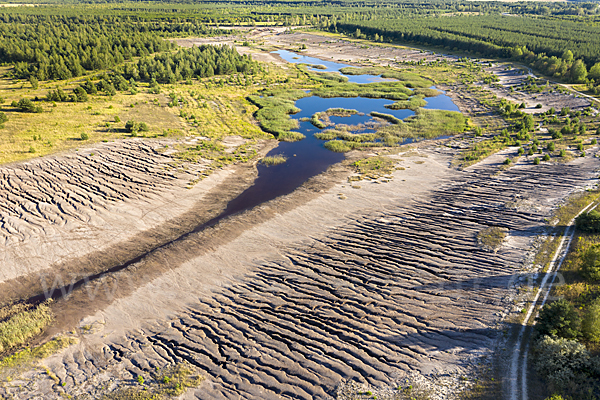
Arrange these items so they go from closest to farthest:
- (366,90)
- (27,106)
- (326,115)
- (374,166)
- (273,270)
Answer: (273,270) < (374,166) < (27,106) < (326,115) < (366,90)

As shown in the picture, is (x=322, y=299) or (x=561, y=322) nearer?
(x=561, y=322)

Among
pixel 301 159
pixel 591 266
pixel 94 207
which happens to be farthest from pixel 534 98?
pixel 94 207

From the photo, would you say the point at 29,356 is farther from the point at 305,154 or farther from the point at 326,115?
the point at 326,115

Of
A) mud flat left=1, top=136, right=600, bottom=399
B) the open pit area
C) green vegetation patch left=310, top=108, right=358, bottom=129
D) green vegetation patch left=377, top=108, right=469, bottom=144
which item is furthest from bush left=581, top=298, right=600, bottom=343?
green vegetation patch left=310, top=108, right=358, bottom=129

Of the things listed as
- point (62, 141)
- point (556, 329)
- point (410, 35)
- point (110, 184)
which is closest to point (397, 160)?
point (556, 329)

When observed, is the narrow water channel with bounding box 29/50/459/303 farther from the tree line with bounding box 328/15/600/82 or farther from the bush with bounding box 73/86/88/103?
the bush with bounding box 73/86/88/103

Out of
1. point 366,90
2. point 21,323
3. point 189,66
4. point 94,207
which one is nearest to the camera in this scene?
→ point 21,323

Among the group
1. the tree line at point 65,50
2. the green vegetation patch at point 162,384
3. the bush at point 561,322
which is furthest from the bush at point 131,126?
the bush at point 561,322

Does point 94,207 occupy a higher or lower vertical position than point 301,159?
lower

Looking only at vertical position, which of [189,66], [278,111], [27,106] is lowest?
[278,111]

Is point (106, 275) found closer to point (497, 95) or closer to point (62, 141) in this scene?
point (62, 141)
